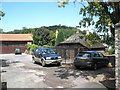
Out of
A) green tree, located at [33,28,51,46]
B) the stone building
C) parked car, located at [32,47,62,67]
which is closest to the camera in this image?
parked car, located at [32,47,62,67]

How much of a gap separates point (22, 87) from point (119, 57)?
202 inches

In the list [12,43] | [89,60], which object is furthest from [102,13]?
[12,43]

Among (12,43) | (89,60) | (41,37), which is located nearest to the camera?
(89,60)

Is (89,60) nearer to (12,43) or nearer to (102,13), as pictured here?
(102,13)

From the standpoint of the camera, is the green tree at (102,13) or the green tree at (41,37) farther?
the green tree at (41,37)

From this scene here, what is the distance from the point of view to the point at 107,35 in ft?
37.8

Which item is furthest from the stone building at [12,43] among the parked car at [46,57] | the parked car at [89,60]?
the parked car at [89,60]

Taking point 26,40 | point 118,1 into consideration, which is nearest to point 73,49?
point 118,1

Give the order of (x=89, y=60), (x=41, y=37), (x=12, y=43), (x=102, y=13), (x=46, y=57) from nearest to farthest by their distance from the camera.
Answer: (x=102, y=13)
(x=89, y=60)
(x=46, y=57)
(x=12, y=43)
(x=41, y=37)

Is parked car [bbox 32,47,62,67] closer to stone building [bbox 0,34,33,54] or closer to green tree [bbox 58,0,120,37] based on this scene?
green tree [bbox 58,0,120,37]

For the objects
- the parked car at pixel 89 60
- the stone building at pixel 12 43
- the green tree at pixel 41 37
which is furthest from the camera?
the green tree at pixel 41 37

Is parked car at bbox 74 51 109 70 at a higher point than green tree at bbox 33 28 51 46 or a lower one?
lower

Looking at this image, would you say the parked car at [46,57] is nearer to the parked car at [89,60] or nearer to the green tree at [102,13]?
the parked car at [89,60]

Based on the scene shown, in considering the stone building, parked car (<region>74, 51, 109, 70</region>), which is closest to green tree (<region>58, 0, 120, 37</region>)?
parked car (<region>74, 51, 109, 70</region>)
